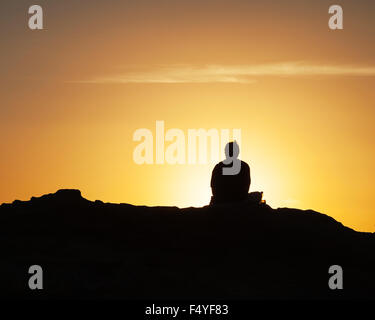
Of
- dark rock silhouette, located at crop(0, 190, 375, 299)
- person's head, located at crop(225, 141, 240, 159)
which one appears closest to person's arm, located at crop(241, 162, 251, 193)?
person's head, located at crop(225, 141, 240, 159)

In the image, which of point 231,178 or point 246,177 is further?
point 246,177

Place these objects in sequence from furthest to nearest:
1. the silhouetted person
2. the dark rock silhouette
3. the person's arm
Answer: the person's arm
the silhouetted person
the dark rock silhouette

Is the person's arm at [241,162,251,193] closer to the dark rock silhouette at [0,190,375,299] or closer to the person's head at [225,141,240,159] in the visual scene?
the person's head at [225,141,240,159]

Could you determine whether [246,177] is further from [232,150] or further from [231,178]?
[232,150]

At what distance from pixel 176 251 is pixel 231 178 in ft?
17.5

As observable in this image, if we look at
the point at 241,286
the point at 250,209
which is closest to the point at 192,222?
the point at 250,209

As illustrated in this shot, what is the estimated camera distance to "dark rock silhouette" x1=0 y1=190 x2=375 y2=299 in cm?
2906

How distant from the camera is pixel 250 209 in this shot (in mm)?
33594

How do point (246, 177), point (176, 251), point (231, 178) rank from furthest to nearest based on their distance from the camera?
point (246, 177), point (231, 178), point (176, 251)

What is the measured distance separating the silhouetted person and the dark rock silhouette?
1.99m

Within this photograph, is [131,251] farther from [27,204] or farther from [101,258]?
[27,204]

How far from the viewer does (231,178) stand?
35.7 meters

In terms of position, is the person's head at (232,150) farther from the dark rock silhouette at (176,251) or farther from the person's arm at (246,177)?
the dark rock silhouette at (176,251)

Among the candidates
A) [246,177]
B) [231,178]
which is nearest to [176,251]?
[231,178]
